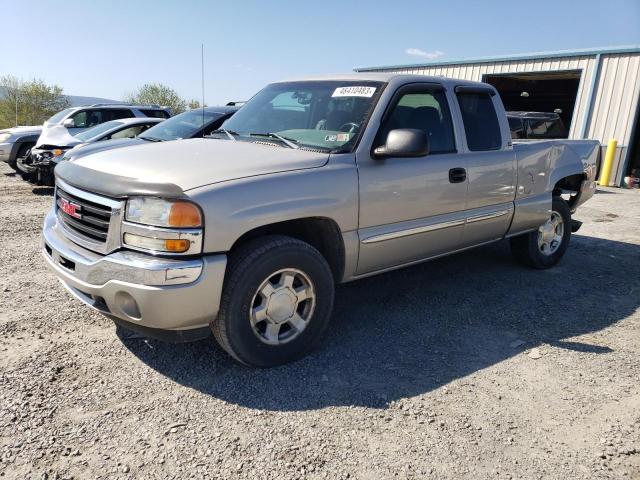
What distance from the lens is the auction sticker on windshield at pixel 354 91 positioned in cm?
371

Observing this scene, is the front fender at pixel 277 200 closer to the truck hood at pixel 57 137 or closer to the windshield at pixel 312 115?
the windshield at pixel 312 115

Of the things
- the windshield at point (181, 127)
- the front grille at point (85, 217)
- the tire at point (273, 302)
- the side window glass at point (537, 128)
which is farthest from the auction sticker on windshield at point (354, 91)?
the side window glass at point (537, 128)

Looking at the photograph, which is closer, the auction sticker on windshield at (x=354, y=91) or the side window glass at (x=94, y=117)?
the auction sticker on windshield at (x=354, y=91)

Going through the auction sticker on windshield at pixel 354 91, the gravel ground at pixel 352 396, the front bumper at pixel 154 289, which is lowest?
the gravel ground at pixel 352 396

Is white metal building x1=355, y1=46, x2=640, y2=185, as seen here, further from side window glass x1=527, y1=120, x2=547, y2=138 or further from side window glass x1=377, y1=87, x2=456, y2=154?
side window glass x1=377, y1=87, x2=456, y2=154

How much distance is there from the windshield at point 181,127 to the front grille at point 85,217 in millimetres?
4544

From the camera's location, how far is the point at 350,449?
8.07 ft

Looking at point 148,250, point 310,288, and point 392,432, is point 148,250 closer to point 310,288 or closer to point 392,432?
point 310,288

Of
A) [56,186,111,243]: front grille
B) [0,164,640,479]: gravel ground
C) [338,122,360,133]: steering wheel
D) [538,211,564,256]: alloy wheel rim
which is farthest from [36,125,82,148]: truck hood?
[538,211,564,256]: alloy wheel rim

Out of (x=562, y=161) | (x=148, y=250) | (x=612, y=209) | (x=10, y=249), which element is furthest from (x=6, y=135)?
(x=612, y=209)

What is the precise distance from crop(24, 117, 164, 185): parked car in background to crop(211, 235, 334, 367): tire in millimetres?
7156

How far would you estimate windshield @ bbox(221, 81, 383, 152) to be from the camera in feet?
11.6

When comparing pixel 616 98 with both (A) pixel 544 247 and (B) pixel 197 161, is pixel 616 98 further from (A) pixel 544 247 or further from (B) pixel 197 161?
(B) pixel 197 161

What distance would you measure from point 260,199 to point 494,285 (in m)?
3.04
